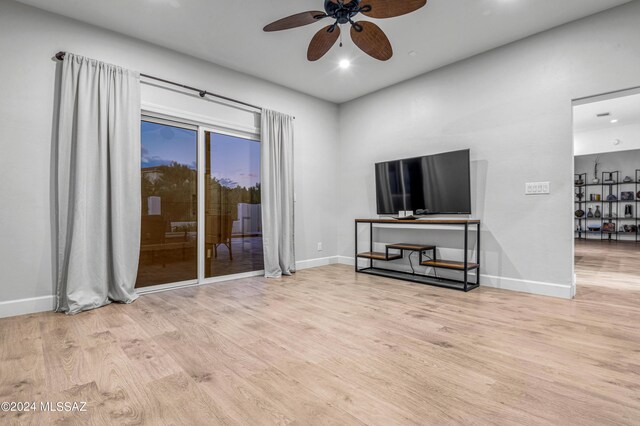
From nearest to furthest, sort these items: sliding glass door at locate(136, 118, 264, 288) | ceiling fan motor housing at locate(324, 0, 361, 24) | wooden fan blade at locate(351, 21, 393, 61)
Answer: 1. ceiling fan motor housing at locate(324, 0, 361, 24)
2. wooden fan blade at locate(351, 21, 393, 61)
3. sliding glass door at locate(136, 118, 264, 288)

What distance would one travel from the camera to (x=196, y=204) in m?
4.09

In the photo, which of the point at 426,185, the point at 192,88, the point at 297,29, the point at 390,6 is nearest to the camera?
the point at 390,6

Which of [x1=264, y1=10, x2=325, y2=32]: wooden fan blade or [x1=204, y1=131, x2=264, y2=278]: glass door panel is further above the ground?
[x1=264, y1=10, x2=325, y2=32]: wooden fan blade

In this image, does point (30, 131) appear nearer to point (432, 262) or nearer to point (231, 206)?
point (231, 206)

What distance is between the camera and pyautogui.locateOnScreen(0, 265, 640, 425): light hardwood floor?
58.8 inches

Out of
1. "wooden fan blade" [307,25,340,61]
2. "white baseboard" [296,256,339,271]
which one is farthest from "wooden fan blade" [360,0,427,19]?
"white baseboard" [296,256,339,271]

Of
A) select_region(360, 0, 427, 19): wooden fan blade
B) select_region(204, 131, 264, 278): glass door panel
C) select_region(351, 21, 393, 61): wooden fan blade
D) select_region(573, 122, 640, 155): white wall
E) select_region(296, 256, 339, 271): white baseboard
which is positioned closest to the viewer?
select_region(360, 0, 427, 19): wooden fan blade

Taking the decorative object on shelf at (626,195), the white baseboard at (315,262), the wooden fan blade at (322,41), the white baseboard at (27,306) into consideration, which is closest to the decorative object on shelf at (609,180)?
the decorative object on shelf at (626,195)

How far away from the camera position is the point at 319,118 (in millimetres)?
5562

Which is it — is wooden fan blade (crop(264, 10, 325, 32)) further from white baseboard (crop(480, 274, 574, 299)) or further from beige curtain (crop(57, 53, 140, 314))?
white baseboard (crop(480, 274, 574, 299))

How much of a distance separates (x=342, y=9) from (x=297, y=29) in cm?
116

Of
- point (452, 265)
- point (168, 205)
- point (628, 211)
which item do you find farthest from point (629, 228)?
point (168, 205)

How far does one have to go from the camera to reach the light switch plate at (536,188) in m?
3.48

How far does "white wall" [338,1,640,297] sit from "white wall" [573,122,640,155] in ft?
19.5
